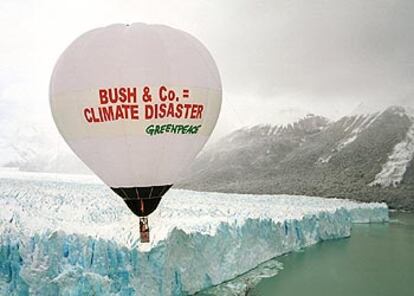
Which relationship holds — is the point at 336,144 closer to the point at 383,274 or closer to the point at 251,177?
the point at 251,177

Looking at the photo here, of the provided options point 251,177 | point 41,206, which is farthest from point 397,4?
point 41,206

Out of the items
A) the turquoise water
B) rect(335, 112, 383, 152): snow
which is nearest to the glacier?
the turquoise water

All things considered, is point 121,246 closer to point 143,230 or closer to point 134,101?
point 143,230

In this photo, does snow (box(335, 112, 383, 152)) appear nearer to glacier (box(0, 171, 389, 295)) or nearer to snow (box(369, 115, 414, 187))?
snow (box(369, 115, 414, 187))

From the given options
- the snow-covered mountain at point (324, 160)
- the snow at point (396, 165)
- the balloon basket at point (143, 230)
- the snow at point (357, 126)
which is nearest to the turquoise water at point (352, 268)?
the balloon basket at point (143, 230)

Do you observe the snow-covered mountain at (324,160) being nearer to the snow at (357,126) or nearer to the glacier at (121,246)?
the snow at (357,126)

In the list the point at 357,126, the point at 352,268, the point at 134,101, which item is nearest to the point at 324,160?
the point at 357,126

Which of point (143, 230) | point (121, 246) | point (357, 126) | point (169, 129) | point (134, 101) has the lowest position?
point (357, 126)
